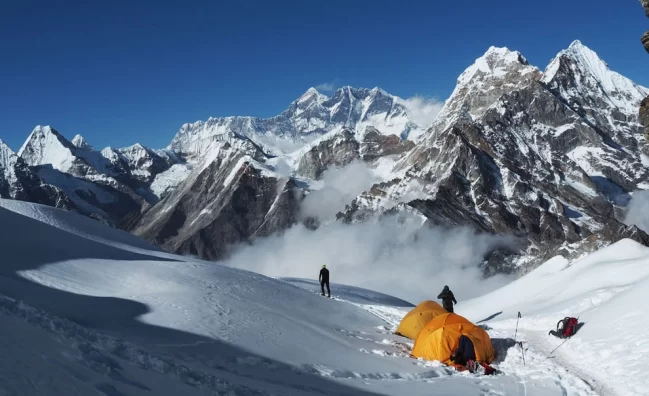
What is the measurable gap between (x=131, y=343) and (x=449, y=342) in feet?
37.4

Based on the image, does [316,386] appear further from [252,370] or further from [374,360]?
[374,360]

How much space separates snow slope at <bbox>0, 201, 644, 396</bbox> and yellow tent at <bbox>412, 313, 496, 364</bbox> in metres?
0.67

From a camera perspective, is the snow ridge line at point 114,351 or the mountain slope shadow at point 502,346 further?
the mountain slope shadow at point 502,346

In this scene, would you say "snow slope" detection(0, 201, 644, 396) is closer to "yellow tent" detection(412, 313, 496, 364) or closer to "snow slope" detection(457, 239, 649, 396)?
"snow slope" detection(457, 239, 649, 396)

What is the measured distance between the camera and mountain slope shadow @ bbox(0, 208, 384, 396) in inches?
464

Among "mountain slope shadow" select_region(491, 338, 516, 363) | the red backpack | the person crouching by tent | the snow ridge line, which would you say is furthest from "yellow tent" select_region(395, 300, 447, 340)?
the snow ridge line

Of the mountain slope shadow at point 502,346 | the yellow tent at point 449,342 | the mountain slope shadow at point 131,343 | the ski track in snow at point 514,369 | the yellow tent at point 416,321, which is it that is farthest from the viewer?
the yellow tent at point 416,321

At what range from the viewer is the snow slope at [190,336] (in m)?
10.2

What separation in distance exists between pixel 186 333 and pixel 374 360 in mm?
6569

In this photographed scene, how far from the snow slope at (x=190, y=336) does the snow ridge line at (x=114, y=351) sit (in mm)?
46

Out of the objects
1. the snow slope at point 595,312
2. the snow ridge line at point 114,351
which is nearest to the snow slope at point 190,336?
the snow ridge line at point 114,351

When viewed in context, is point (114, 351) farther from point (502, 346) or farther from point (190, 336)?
point (502, 346)

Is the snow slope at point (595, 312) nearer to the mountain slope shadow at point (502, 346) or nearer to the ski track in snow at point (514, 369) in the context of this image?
the ski track in snow at point (514, 369)

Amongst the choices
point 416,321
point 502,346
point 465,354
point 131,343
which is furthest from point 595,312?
point 131,343
